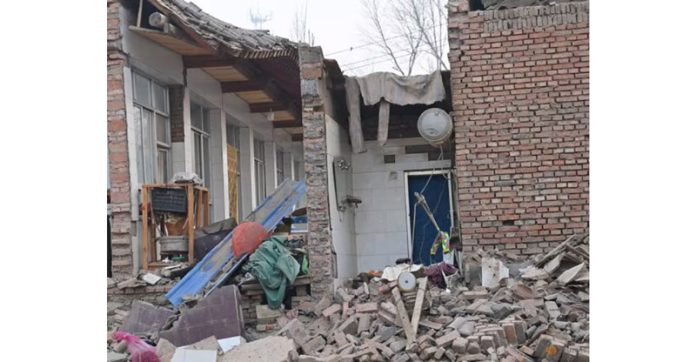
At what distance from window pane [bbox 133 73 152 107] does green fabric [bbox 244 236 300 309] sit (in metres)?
3.49

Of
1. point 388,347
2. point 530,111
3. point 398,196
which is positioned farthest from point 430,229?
point 388,347

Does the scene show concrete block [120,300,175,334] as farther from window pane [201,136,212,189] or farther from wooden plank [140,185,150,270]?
window pane [201,136,212,189]

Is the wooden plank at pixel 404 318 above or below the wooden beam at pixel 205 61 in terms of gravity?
below

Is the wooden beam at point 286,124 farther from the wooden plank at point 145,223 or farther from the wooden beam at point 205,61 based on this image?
the wooden plank at point 145,223

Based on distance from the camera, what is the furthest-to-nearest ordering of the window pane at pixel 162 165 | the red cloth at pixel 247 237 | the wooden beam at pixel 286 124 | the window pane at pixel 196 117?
1. the wooden beam at pixel 286 124
2. the window pane at pixel 196 117
3. the window pane at pixel 162 165
4. the red cloth at pixel 247 237

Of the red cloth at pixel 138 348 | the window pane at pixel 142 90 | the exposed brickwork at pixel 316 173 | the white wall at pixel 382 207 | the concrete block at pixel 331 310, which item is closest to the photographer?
the red cloth at pixel 138 348

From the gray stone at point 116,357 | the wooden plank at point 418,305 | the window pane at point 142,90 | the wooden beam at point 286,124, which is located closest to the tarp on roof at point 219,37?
the window pane at point 142,90

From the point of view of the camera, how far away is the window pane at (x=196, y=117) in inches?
593

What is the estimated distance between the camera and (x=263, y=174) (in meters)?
20.4

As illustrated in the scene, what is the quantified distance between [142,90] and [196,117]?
2.73 m

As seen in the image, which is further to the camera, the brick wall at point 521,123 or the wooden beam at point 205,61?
the wooden beam at point 205,61

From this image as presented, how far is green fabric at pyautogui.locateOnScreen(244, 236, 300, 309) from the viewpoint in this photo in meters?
10.6

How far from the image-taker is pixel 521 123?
11102 mm

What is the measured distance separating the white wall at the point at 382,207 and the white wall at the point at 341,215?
0.75 ft
